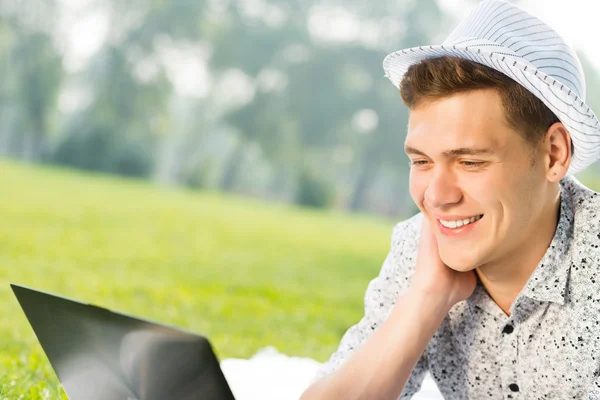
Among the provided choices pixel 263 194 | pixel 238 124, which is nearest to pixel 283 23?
pixel 238 124

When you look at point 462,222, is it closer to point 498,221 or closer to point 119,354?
point 498,221

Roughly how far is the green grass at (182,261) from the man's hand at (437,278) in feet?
4.39

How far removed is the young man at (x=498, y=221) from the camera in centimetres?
196

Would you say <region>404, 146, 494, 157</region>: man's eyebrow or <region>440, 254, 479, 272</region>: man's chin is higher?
<region>404, 146, 494, 157</region>: man's eyebrow

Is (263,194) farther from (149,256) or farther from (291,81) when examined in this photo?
(149,256)

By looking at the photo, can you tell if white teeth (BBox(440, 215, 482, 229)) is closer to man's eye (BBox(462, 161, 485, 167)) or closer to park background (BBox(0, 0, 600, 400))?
man's eye (BBox(462, 161, 485, 167))

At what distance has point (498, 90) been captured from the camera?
1.99m

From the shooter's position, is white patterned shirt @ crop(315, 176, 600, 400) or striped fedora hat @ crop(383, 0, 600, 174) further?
white patterned shirt @ crop(315, 176, 600, 400)

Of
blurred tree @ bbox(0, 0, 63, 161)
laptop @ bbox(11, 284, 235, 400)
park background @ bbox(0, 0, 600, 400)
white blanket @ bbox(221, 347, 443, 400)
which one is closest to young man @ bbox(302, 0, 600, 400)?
laptop @ bbox(11, 284, 235, 400)

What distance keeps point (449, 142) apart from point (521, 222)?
0.30m

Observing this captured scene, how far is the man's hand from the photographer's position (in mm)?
2150

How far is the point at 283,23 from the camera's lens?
18281 mm

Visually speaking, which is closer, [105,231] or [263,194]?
[105,231]

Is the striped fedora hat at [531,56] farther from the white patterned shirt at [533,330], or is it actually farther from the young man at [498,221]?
the white patterned shirt at [533,330]
